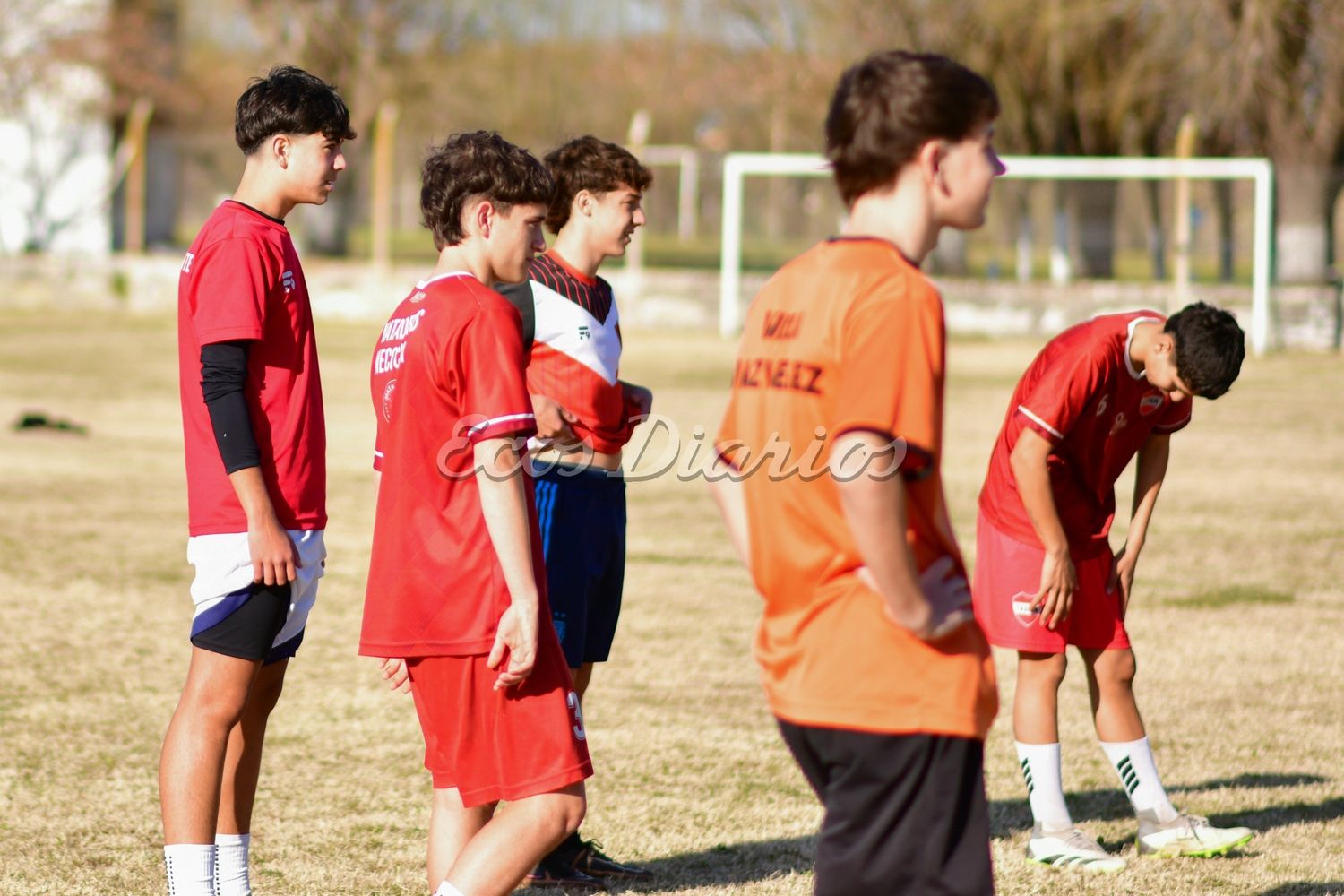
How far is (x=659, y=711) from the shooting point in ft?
19.6

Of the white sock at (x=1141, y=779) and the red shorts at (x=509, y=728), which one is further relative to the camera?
the white sock at (x=1141, y=779)

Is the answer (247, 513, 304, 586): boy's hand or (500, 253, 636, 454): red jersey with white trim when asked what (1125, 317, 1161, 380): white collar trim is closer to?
(500, 253, 636, 454): red jersey with white trim

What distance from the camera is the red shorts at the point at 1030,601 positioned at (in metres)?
4.41

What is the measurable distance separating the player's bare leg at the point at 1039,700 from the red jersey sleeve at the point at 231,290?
2.33 m

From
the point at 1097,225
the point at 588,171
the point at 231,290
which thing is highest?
the point at 1097,225

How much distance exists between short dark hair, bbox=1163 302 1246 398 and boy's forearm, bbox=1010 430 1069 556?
43 cm

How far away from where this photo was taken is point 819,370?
2428 mm

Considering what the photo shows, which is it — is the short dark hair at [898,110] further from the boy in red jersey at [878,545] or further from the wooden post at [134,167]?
the wooden post at [134,167]

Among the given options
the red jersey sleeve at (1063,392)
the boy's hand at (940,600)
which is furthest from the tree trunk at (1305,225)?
the boy's hand at (940,600)

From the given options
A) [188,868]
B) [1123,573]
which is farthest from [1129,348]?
[188,868]

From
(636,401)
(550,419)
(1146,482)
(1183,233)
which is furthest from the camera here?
(1183,233)

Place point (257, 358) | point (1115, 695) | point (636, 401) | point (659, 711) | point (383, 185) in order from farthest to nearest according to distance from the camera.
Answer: point (383, 185), point (659, 711), point (1115, 695), point (636, 401), point (257, 358)

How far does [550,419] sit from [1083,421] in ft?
4.78

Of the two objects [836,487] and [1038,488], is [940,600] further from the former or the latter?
[1038,488]
